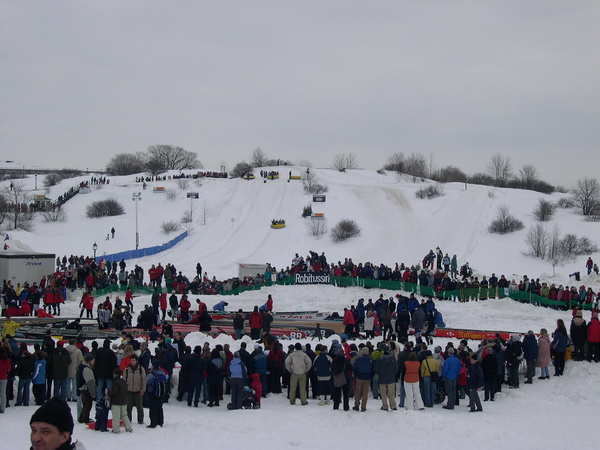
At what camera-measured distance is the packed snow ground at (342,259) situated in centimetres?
1155

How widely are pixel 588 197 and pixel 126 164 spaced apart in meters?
81.7

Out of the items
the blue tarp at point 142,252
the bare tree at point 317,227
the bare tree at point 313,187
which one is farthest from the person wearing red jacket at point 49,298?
the bare tree at point 313,187

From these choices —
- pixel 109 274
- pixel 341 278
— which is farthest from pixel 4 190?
pixel 341 278

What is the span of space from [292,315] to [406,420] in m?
12.7

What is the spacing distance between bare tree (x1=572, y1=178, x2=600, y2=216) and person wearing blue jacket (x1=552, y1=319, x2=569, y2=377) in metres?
44.3

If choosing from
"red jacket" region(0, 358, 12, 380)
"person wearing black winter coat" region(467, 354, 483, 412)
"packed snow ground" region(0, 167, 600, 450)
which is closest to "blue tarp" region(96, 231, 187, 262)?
"packed snow ground" region(0, 167, 600, 450)

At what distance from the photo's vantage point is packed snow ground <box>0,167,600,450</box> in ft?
37.9

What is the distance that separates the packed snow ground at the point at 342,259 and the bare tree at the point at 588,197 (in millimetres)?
1477

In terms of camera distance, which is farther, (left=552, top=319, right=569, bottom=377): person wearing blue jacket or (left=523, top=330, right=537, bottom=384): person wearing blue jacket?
(left=552, top=319, right=569, bottom=377): person wearing blue jacket

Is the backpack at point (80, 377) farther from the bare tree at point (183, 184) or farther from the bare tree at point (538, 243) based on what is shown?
the bare tree at point (183, 184)

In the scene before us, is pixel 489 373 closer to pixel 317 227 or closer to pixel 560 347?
pixel 560 347

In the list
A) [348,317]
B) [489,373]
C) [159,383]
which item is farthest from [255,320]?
[159,383]

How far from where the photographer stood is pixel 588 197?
191ft

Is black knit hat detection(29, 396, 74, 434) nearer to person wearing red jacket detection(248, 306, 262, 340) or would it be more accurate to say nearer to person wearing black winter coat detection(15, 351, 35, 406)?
person wearing black winter coat detection(15, 351, 35, 406)
